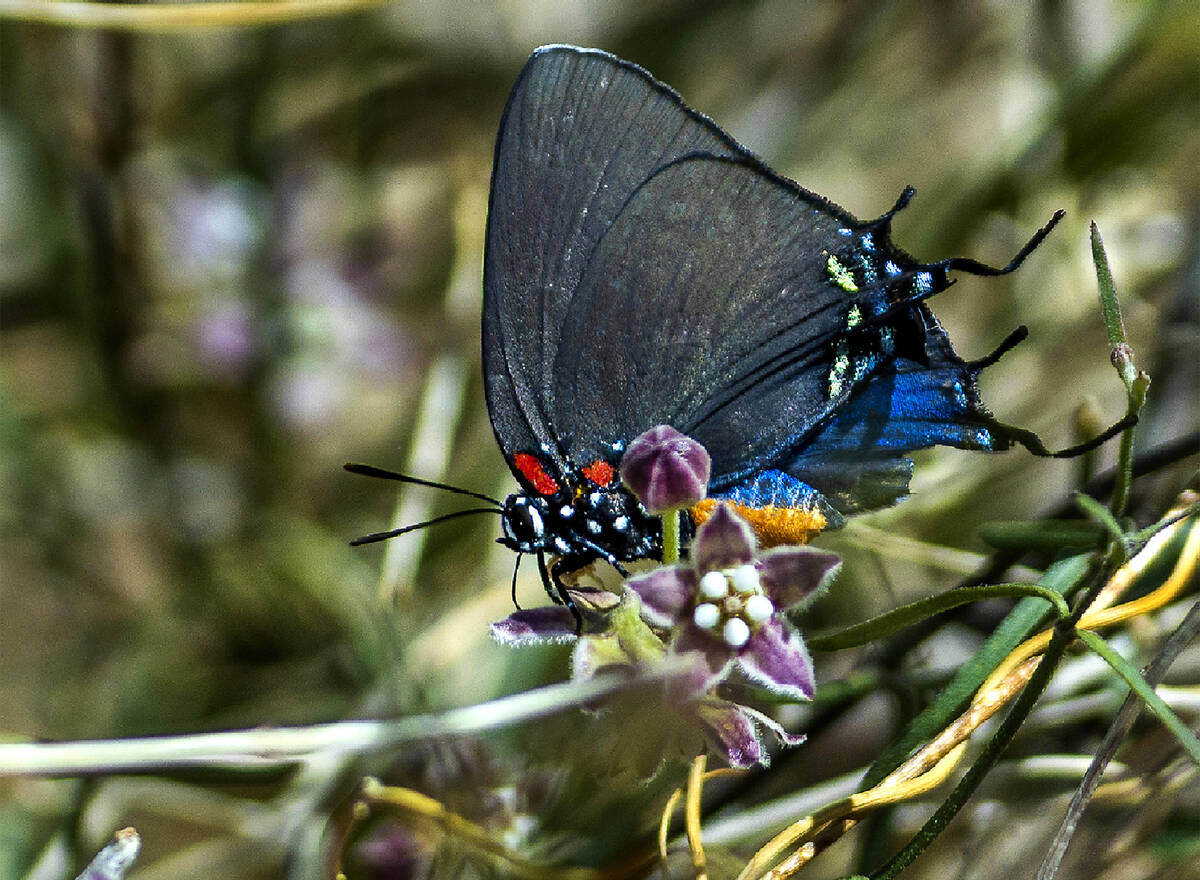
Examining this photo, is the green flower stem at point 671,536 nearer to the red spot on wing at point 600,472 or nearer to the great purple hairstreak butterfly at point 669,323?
the great purple hairstreak butterfly at point 669,323

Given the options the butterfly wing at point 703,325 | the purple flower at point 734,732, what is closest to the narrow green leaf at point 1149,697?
the purple flower at point 734,732

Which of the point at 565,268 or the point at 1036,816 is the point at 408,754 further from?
the point at 1036,816

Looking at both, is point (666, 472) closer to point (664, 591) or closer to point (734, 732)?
point (664, 591)

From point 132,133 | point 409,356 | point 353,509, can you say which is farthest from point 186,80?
point 353,509

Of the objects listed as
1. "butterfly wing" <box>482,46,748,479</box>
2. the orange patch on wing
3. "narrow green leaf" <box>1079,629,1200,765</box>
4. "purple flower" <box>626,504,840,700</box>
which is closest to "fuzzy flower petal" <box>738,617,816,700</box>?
"purple flower" <box>626,504,840,700</box>

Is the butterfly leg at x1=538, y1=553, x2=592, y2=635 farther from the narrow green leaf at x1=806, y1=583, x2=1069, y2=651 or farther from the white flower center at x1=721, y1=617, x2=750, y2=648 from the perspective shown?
the narrow green leaf at x1=806, y1=583, x2=1069, y2=651
